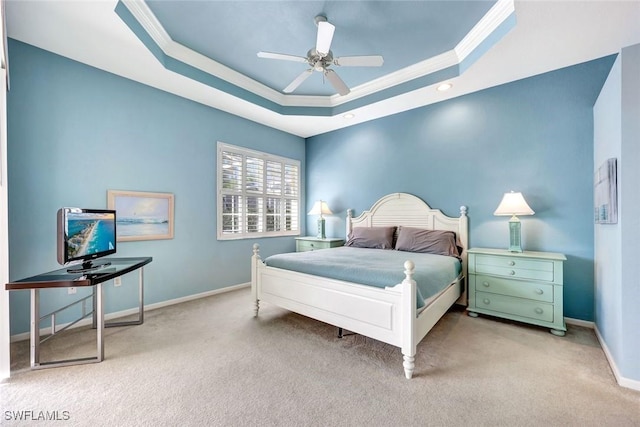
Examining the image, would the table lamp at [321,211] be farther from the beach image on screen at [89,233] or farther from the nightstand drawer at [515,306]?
the beach image on screen at [89,233]

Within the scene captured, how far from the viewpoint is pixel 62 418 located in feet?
5.00

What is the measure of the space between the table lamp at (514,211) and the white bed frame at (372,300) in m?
0.56

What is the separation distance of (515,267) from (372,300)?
1.77 m

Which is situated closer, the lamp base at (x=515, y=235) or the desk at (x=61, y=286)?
the desk at (x=61, y=286)

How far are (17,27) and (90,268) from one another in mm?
2156

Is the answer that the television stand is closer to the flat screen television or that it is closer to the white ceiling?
the flat screen television

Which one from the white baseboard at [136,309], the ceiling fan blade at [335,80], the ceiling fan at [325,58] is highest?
the ceiling fan at [325,58]

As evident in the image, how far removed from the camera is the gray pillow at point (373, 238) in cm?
383

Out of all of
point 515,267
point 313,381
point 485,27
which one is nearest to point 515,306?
point 515,267

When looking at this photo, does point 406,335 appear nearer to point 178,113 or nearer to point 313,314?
point 313,314

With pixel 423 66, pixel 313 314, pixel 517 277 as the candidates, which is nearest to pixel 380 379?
pixel 313 314

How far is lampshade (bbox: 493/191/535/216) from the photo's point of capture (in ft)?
9.19

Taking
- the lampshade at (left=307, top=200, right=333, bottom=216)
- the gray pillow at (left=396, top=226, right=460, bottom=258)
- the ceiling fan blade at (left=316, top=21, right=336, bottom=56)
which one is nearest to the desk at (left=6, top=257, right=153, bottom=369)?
the ceiling fan blade at (left=316, top=21, right=336, bottom=56)

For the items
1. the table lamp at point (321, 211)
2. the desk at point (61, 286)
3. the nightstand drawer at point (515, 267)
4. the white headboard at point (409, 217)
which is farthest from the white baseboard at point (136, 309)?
the nightstand drawer at point (515, 267)
